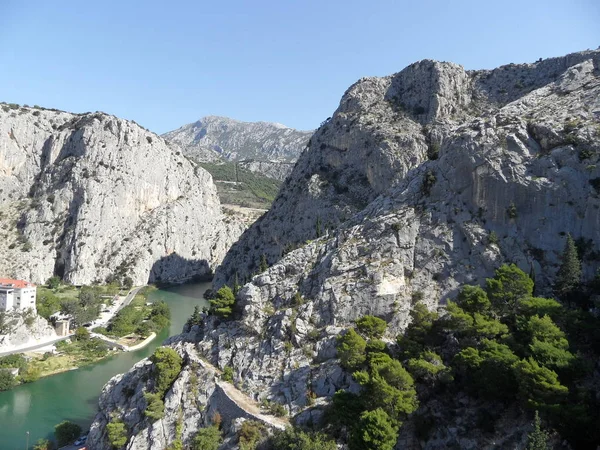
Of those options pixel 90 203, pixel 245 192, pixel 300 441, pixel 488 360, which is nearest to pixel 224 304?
pixel 300 441

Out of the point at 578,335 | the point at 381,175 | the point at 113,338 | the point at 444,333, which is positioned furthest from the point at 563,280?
the point at 113,338

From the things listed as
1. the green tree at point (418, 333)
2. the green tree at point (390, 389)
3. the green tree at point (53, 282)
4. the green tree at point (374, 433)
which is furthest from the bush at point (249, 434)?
the green tree at point (53, 282)

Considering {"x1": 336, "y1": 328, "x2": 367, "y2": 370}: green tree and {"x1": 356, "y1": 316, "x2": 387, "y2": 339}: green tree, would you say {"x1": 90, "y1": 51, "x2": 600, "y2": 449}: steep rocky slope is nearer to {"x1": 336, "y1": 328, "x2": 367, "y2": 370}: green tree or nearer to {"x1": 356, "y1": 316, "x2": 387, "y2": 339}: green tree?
{"x1": 356, "y1": 316, "x2": 387, "y2": 339}: green tree

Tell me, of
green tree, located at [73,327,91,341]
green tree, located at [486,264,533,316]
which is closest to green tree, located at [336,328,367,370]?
green tree, located at [486,264,533,316]

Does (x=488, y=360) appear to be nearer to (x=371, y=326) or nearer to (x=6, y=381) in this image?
(x=371, y=326)

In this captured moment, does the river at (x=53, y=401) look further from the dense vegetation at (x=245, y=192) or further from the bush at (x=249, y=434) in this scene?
the dense vegetation at (x=245, y=192)

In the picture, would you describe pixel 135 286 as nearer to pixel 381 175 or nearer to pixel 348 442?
pixel 381 175
